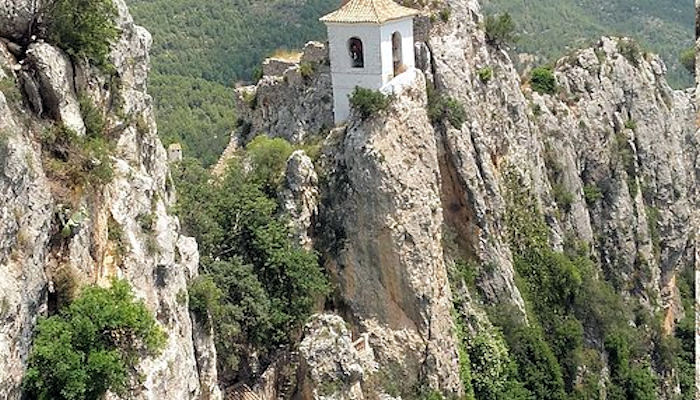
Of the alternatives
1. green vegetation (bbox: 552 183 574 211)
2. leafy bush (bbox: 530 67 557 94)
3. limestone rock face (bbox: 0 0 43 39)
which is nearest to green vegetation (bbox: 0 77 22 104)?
limestone rock face (bbox: 0 0 43 39)

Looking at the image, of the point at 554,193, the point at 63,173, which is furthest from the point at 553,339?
the point at 63,173

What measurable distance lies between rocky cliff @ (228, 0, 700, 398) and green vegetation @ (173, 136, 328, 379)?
1.38 metres

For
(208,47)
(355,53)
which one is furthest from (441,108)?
(208,47)

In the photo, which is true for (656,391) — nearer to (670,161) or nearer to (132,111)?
(670,161)

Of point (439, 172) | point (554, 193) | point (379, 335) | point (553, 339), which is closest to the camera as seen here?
point (379, 335)

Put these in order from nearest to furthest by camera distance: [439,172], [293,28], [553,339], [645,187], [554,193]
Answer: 1. [439,172]
2. [553,339]
3. [554,193]
4. [645,187]
5. [293,28]

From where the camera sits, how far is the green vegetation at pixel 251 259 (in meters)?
29.6

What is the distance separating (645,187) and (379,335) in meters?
27.7

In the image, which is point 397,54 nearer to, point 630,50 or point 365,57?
point 365,57

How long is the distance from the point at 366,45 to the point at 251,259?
873 centimetres

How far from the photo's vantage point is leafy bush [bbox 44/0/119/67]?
2107 centimetres

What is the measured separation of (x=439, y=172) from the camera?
117ft

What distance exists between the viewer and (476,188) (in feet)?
120

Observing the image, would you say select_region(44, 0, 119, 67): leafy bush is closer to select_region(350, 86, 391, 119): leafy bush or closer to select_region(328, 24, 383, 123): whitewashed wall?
select_region(350, 86, 391, 119): leafy bush
